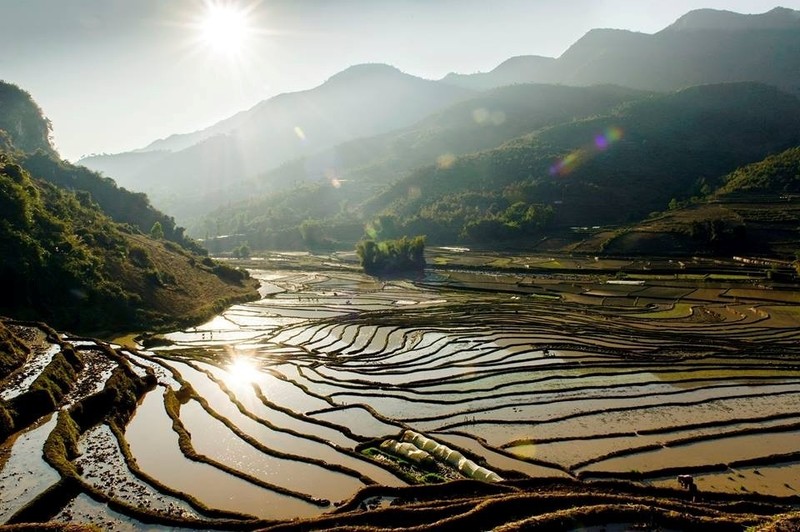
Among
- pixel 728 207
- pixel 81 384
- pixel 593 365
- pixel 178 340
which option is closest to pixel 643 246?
pixel 728 207

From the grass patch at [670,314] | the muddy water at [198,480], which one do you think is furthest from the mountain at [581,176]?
the muddy water at [198,480]

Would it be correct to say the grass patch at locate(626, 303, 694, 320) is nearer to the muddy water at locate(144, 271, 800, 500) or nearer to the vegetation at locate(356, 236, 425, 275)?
the muddy water at locate(144, 271, 800, 500)

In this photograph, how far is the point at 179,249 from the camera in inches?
2889

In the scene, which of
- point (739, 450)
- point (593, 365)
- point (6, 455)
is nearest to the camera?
point (6, 455)

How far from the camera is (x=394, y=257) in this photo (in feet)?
292

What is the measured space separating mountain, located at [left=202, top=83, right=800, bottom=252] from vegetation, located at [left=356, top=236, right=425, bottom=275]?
28.2 metres

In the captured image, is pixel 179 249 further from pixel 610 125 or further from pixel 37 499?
pixel 610 125

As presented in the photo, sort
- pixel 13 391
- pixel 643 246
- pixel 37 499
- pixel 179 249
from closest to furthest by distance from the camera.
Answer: pixel 37 499, pixel 13 391, pixel 179 249, pixel 643 246

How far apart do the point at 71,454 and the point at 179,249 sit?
193 ft

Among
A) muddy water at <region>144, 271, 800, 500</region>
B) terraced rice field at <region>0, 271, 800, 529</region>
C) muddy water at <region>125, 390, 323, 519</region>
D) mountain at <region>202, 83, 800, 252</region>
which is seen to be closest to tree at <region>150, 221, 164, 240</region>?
muddy water at <region>144, 271, 800, 500</region>

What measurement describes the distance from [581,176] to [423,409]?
128 m

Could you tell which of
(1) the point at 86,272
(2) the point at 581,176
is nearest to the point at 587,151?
(2) the point at 581,176

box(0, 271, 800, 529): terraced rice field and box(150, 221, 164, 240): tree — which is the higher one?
box(150, 221, 164, 240): tree

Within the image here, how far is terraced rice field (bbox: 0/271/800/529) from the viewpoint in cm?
1758
